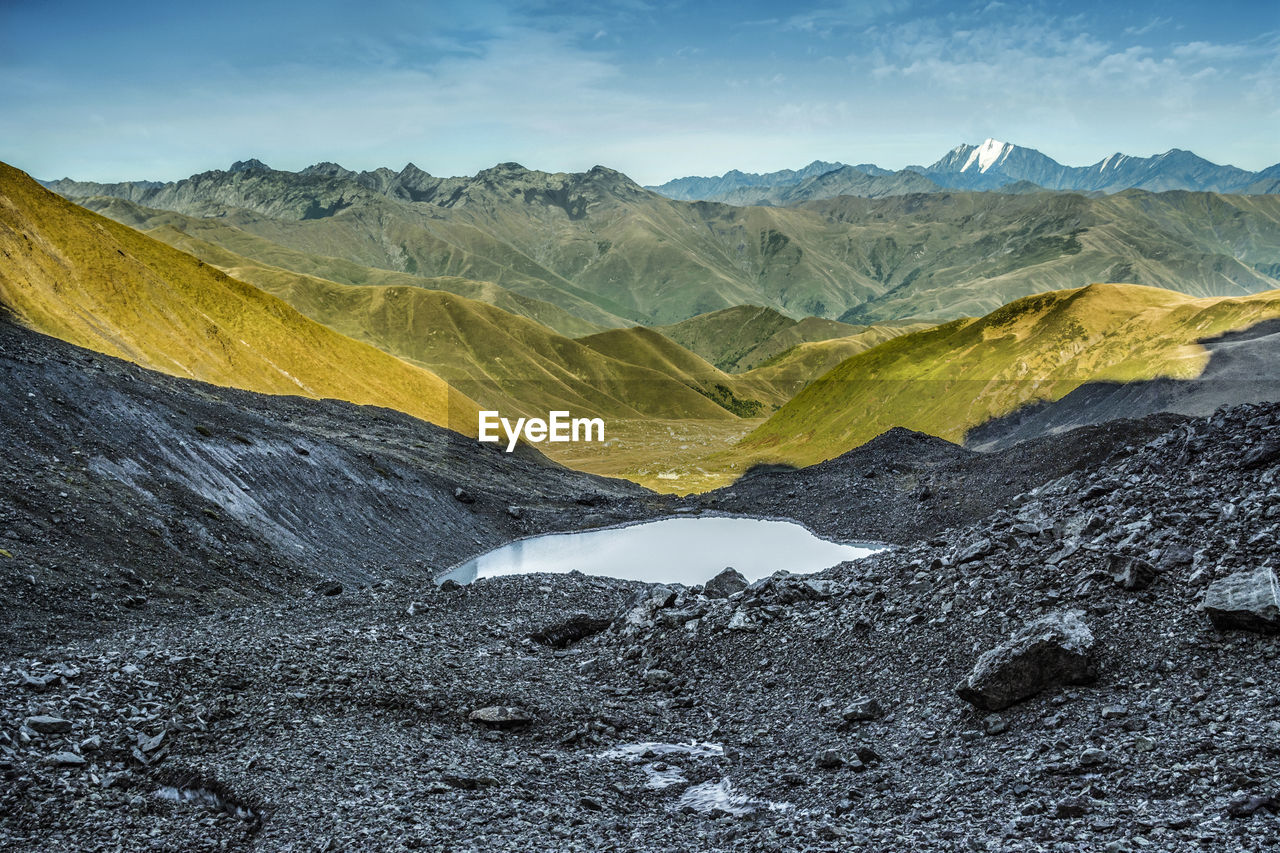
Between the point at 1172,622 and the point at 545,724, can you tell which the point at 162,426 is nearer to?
the point at 545,724

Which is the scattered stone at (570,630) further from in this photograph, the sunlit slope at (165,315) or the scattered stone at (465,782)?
the sunlit slope at (165,315)

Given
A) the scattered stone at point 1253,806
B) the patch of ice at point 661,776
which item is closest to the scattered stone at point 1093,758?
the scattered stone at point 1253,806

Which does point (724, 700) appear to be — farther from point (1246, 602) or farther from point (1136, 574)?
point (1246, 602)

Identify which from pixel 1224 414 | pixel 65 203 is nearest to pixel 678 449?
pixel 65 203

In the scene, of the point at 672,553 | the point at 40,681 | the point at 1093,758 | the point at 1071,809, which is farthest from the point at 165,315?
the point at 1071,809

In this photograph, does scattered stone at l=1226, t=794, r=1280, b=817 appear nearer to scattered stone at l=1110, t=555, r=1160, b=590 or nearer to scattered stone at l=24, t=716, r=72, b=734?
scattered stone at l=1110, t=555, r=1160, b=590

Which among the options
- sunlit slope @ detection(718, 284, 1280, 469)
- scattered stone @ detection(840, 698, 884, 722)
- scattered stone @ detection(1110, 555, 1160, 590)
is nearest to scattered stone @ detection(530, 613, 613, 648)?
scattered stone @ detection(840, 698, 884, 722)
